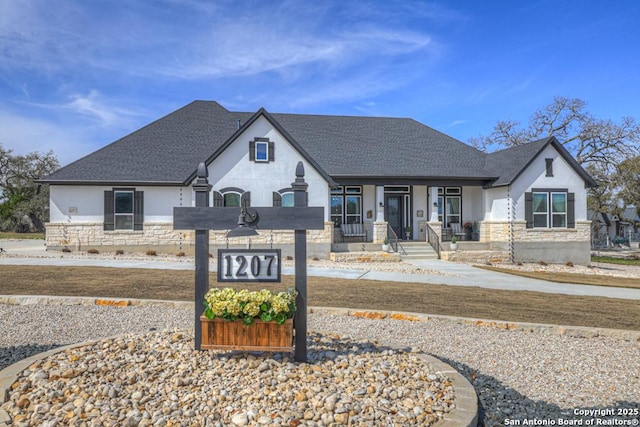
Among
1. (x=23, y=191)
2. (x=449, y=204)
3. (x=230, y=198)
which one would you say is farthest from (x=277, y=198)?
(x=23, y=191)

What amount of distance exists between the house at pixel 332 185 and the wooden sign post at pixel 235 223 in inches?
522

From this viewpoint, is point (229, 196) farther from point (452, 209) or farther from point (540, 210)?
point (540, 210)

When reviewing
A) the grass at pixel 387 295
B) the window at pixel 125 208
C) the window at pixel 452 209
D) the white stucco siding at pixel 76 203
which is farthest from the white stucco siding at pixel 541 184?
the white stucco siding at pixel 76 203

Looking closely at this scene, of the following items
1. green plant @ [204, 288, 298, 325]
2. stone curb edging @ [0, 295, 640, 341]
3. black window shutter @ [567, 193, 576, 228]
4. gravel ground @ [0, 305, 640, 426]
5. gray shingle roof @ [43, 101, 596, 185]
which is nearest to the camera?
gravel ground @ [0, 305, 640, 426]

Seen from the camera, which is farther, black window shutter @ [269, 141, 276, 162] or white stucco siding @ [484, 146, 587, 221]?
white stucco siding @ [484, 146, 587, 221]

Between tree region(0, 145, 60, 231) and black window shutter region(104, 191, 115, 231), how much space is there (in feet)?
72.8

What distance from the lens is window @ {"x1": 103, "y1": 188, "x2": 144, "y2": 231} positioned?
62.1ft

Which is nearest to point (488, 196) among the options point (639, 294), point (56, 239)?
point (639, 294)

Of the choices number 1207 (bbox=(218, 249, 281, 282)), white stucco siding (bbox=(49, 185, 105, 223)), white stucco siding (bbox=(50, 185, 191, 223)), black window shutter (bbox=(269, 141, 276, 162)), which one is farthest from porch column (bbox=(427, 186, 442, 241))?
number 1207 (bbox=(218, 249, 281, 282))

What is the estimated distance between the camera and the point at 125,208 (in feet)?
62.5

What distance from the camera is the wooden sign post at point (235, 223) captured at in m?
4.74

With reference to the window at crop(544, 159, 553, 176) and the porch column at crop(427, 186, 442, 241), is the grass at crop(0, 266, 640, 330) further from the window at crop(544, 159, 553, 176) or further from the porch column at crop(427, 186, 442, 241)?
the window at crop(544, 159, 553, 176)

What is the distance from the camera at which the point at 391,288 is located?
1051 centimetres

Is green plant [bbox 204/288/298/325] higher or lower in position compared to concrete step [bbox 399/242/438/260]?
higher
